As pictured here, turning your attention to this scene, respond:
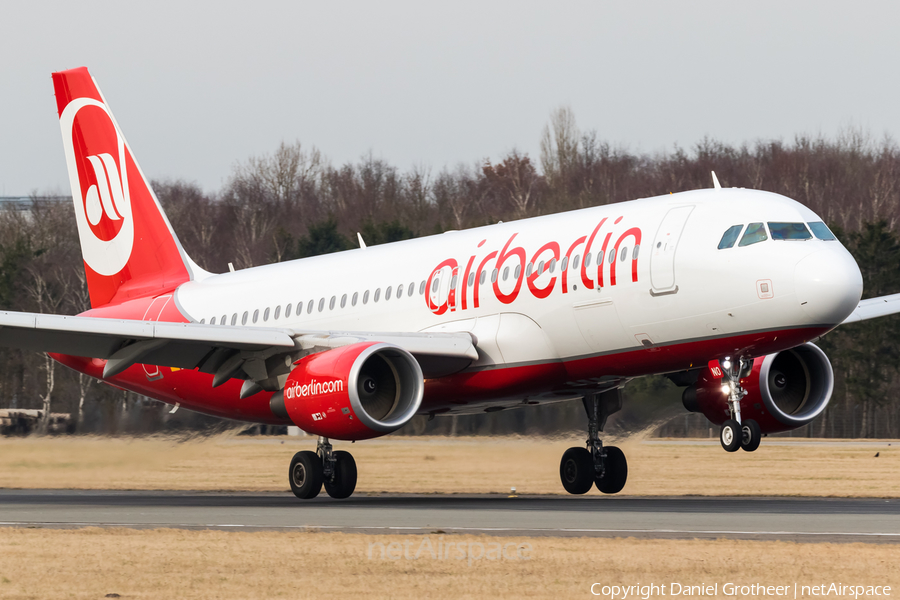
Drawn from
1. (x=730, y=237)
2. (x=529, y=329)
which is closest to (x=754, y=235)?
(x=730, y=237)

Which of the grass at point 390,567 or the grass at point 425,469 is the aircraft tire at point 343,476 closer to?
the grass at point 425,469

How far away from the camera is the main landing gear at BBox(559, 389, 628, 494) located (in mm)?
23922

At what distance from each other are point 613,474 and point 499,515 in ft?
22.0

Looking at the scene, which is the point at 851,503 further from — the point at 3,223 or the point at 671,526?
the point at 3,223

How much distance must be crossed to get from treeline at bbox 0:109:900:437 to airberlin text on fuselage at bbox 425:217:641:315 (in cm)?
1904

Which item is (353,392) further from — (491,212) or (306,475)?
(491,212)

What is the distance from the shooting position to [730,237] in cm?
1909

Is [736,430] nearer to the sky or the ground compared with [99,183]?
nearer to the ground

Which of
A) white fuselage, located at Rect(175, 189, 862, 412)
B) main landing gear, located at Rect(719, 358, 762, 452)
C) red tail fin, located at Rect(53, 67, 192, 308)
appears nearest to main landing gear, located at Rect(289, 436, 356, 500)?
white fuselage, located at Rect(175, 189, 862, 412)

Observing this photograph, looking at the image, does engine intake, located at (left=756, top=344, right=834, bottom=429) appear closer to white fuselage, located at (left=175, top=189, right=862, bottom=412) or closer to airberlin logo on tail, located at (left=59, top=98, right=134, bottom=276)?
white fuselage, located at (left=175, top=189, right=862, bottom=412)

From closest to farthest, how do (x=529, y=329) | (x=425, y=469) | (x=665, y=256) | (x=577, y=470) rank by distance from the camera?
1. (x=665, y=256)
2. (x=529, y=329)
3. (x=577, y=470)
4. (x=425, y=469)

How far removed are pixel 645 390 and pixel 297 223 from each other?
2642 inches

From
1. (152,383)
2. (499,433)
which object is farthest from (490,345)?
(152,383)

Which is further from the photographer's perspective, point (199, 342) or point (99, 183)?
point (99, 183)
